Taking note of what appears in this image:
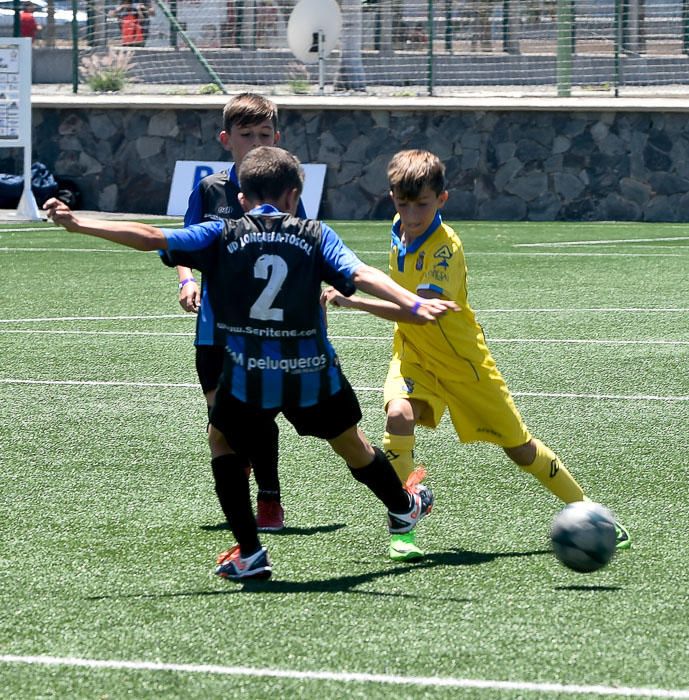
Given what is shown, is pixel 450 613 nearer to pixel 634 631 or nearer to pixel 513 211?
pixel 634 631

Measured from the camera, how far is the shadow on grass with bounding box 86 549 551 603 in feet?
14.8

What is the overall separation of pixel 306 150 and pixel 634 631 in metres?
16.3

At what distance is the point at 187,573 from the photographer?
188 inches

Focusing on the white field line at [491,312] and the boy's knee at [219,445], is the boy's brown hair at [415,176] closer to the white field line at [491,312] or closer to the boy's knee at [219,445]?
the boy's knee at [219,445]

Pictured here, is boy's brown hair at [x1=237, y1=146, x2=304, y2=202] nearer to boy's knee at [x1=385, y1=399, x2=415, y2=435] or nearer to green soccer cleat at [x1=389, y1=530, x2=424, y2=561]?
boy's knee at [x1=385, y1=399, x2=415, y2=435]

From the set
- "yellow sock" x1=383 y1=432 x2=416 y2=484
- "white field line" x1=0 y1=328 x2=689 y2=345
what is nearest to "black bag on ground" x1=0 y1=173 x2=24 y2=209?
"white field line" x1=0 y1=328 x2=689 y2=345

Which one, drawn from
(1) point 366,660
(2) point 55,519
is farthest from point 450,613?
(2) point 55,519

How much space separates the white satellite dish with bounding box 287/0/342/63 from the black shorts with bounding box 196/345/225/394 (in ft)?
50.9

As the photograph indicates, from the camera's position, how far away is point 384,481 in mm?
4910

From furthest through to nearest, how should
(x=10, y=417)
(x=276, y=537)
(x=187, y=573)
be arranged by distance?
1. (x=10, y=417)
2. (x=276, y=537)
3. (x=187, y=573)

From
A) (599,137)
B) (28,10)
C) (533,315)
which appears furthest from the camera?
(28,10)

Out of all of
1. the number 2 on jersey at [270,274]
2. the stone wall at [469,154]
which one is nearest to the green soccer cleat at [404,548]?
the number 2 on jersey at [270,274]

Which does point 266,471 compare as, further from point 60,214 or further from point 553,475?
point 60,214

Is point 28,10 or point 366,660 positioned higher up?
point 28,10
